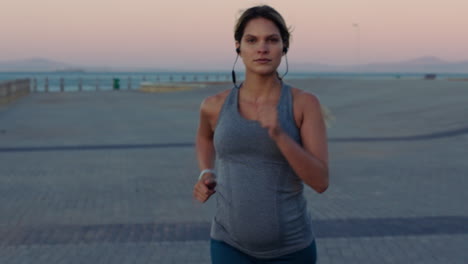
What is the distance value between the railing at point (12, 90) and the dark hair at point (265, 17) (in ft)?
93.5

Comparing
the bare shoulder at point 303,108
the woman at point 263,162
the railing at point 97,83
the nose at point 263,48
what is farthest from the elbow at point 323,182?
the railing at point 97,83

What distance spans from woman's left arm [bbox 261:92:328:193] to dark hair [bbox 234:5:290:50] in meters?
0.23

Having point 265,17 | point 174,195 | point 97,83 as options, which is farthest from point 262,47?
point 97,83

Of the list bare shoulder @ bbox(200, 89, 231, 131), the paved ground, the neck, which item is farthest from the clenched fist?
the paved ground

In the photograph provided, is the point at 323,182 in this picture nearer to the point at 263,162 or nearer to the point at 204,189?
the point at 263,162

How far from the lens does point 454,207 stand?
793cm

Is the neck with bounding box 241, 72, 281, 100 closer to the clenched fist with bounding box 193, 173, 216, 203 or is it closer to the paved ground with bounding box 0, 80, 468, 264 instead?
the clenched fist with bounding box 193, 173, 216, 203

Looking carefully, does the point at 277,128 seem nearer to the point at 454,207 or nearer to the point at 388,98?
the point at 454,207

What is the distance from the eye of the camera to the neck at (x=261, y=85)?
2686 millimetres

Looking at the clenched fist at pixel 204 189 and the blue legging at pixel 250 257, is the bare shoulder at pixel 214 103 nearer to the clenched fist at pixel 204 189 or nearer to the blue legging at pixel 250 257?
the clenched fist at pixel 204 189

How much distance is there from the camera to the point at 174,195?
8.83 meters

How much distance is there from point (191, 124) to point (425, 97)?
9257 millimetres

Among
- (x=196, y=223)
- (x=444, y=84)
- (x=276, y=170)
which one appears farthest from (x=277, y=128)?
(x=444, y=84)

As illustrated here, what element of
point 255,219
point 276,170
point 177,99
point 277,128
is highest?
point 277,128
